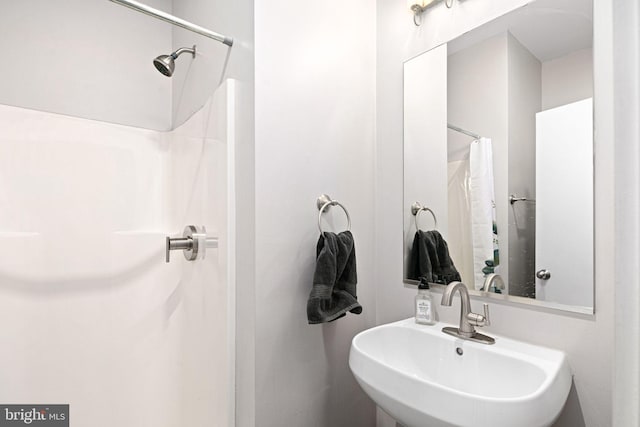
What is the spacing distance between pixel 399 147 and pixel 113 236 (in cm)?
132

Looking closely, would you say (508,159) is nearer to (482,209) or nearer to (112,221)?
(482,209)

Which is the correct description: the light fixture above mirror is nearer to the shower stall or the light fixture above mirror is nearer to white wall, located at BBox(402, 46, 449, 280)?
white wall, located at BBox(402, 46, 449, 280)

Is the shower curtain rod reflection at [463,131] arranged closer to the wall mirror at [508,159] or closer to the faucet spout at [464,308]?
the wall mirror at [508,159]

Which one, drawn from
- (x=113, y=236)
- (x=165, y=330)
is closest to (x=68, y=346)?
(x=165, y=330)

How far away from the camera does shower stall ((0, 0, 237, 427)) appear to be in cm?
132

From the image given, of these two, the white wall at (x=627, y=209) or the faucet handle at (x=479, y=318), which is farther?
the faucet handle at (x=479, y=318)

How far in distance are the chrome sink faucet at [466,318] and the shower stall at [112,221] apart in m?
0.71

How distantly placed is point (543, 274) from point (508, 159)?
1.14ft

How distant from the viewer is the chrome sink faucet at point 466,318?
3.23 ft

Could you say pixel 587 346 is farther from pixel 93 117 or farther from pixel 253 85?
pixel 93 117

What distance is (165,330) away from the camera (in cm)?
164

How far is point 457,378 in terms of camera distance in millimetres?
983

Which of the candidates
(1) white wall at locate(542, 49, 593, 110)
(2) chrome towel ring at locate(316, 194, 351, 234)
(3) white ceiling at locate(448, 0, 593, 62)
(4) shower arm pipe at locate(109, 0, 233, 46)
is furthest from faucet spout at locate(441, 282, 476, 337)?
(4) shower arm pipe at locate(109, 0, 233, 46)

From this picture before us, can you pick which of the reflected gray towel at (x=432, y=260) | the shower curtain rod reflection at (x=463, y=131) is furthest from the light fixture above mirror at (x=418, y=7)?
the reflected gray towel at (x=432, y=260)
